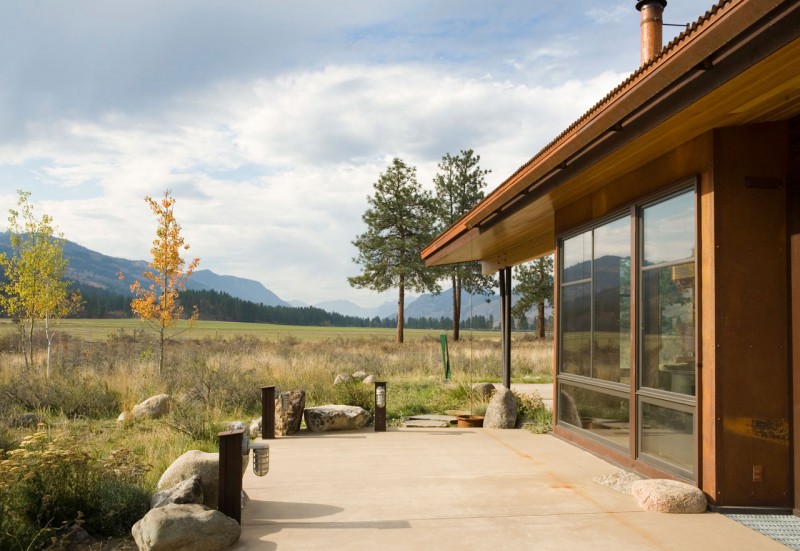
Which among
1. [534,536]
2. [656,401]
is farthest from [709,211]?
[534,536]

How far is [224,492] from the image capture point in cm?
474

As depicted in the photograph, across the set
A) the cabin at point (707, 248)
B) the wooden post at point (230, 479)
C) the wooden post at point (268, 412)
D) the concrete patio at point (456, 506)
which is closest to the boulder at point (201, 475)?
the concrete patio at point (456, 506)

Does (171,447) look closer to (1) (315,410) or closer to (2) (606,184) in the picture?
(1) (315,410)

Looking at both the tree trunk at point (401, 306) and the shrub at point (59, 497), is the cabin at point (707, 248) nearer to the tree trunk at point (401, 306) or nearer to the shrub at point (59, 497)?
the shrub at point (59, 497)

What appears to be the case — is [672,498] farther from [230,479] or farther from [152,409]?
[152,409]

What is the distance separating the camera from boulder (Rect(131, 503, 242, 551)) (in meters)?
4.08

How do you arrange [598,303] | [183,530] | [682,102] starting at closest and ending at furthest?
1. [183,530]
2. [682,102]
3. [598,303]

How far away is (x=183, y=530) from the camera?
414 centimetres

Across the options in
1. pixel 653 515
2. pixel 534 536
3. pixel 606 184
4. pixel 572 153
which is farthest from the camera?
pixel 606 184

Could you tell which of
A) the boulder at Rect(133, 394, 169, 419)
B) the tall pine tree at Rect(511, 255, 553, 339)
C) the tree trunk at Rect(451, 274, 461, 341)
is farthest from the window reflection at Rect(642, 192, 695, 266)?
the tree trunk at Rect(451, 274, 461, 341)

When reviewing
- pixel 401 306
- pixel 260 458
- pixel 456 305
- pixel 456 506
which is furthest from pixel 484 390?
pixel 456 305

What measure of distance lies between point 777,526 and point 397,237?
35.0m

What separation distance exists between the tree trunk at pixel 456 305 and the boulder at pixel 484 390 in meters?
27.2

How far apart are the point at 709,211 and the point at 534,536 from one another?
9.39 ft
